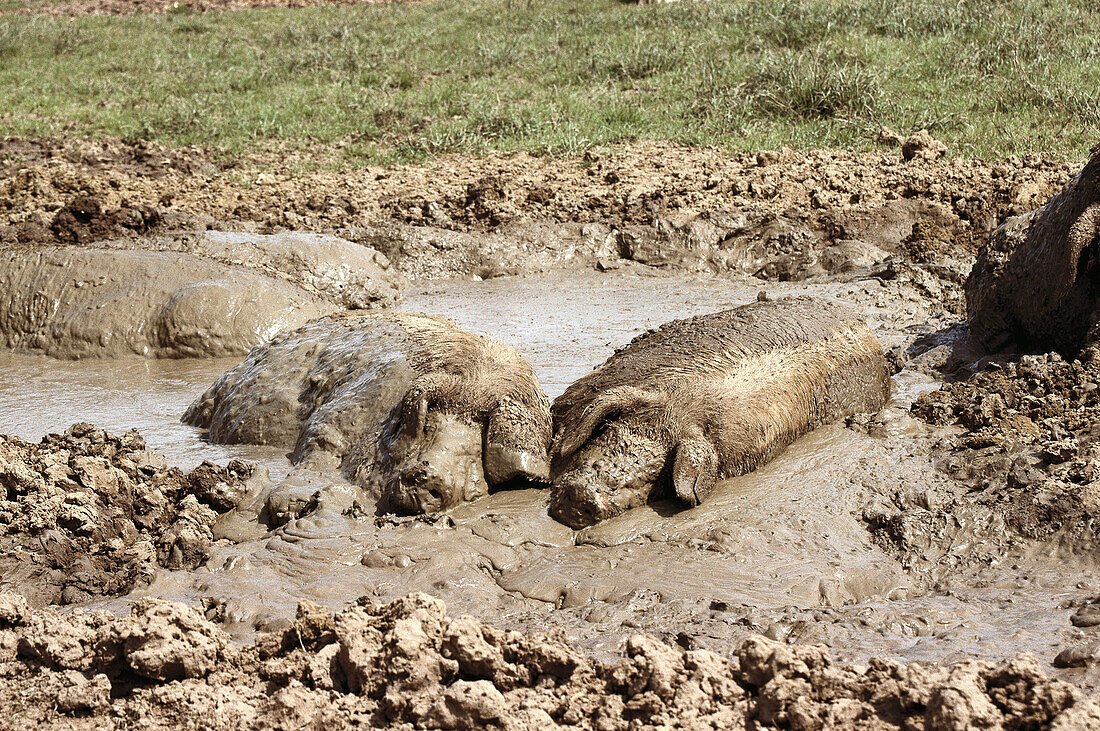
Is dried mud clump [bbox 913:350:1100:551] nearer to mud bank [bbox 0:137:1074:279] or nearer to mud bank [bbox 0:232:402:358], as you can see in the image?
mud bank [bbox 0:137:1074:279]

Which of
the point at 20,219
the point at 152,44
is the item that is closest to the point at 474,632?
the point at 20,219

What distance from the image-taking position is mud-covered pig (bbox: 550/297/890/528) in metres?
4.50

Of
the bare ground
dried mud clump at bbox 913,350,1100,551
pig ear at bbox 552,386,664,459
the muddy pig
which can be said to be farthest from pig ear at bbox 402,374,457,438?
the bare ground

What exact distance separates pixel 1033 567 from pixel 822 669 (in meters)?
1.63

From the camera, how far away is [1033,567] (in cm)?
387

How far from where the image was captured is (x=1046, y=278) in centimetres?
619

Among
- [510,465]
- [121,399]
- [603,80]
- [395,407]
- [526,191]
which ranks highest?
[603,80]

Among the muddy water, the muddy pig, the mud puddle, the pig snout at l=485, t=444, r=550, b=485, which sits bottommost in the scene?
the mud puddle

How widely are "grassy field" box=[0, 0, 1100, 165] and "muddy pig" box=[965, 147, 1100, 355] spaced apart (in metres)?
5.25

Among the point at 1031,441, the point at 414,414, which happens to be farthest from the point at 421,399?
the point at 1031,441

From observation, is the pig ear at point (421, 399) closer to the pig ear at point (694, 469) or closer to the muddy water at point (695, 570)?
the muddy water at point (695, 570)

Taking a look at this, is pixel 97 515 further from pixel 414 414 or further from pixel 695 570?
pixel 695 570

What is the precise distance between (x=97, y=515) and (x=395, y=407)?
54.5 inches

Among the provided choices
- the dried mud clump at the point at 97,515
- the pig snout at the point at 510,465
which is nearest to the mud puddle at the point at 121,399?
the dried mud clump at the point at 97,515
